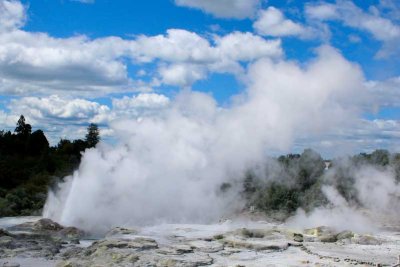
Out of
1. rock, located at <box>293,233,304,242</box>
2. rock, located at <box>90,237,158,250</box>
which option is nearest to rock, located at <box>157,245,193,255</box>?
rock, located at <box>90,237,158,250</box>

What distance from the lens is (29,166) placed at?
4009cm

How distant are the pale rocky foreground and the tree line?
23.2ft

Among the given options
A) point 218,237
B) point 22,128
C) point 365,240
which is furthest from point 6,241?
point 22,128

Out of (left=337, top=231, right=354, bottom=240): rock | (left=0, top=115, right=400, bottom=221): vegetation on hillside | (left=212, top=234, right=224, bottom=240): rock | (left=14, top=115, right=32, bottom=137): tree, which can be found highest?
(left=14, top=115, right=32, bottom=137): tree

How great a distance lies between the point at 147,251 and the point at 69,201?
26.2 ft

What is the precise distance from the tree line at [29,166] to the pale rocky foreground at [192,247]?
7.07m

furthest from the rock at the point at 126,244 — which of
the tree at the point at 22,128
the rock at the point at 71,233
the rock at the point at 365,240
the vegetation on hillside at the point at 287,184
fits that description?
the tree at the point at 22,128

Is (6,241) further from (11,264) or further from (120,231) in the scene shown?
(120,231)

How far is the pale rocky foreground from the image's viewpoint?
1462 centimetres

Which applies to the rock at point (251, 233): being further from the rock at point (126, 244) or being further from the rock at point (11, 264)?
the rock at point (11, 264)

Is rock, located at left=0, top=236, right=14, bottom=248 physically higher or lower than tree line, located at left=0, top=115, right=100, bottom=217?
lower

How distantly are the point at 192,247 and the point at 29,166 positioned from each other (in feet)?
86.8

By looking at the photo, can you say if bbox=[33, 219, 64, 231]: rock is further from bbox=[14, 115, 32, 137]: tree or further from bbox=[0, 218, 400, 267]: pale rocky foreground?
bbox=[14, 115, 32, 137]: tree

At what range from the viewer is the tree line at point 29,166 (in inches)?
1113
